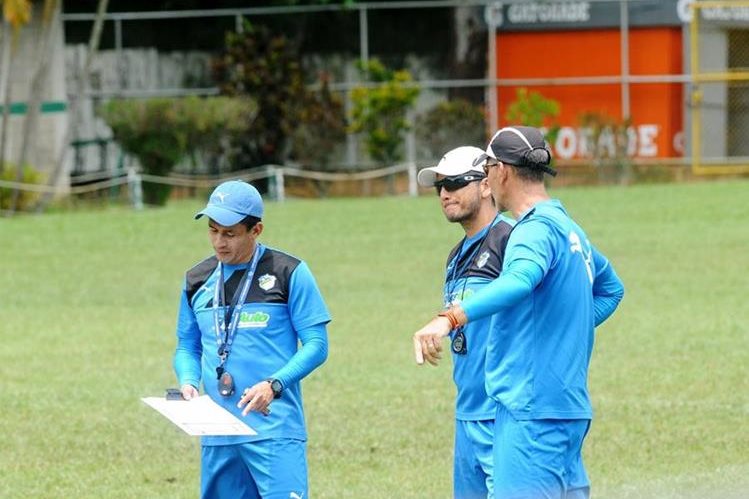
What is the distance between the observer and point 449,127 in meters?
35.0

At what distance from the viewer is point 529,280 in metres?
5.90

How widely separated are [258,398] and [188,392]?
1.21 ft

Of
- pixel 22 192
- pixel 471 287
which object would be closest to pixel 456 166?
pixel 471 287

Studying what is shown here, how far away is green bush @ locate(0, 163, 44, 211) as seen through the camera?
3081 centimetres

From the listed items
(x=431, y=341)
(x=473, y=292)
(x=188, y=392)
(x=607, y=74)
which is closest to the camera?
(x=431, y=341)

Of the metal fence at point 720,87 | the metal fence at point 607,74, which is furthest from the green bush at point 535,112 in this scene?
the metal fence at point 720,87

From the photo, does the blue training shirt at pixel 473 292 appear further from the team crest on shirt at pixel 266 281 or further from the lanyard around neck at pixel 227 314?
the lanyard around neck at pixel 227 314

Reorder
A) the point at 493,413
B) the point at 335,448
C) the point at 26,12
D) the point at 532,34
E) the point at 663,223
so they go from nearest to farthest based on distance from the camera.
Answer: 1. the point at 493,413
2. the point at 335,448
3. the point at 663,223
4. the point at 26,12
5. the point at 532,34

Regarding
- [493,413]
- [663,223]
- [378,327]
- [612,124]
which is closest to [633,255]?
[663,223]

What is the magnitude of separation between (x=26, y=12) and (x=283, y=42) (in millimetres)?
6063

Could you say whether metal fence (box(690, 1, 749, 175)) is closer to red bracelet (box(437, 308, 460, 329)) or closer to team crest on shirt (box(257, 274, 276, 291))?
team crest on shirt (box(257, 274, 276, 291))

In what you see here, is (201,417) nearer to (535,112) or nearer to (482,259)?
(482,259)

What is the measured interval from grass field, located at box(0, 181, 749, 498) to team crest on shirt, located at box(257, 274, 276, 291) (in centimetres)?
300

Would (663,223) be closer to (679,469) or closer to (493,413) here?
(679,469)
